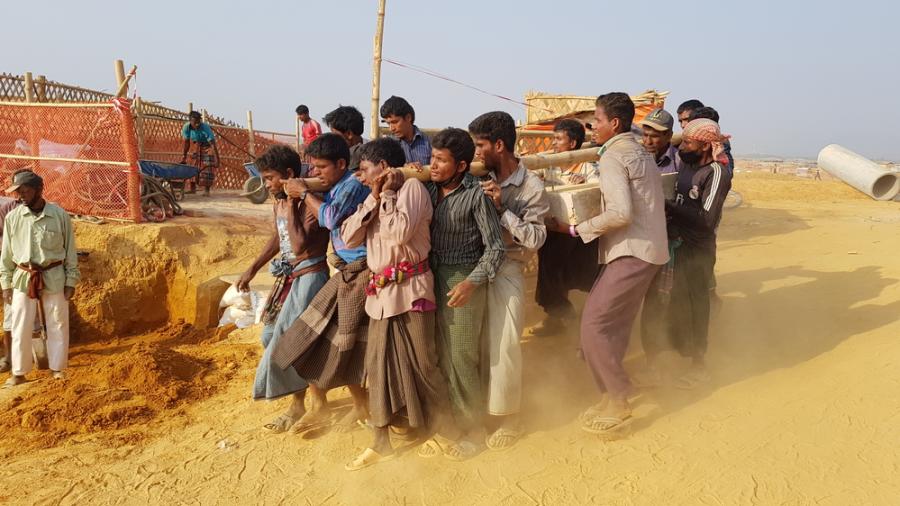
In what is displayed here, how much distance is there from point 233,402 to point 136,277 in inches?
157

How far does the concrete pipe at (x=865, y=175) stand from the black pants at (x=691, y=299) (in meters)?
9.42

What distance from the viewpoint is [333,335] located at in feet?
10.3

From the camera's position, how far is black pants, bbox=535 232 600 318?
13.6ft

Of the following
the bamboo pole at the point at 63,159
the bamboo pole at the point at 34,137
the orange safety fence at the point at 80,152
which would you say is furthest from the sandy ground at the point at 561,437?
the bamboo pole at the point at 34,137

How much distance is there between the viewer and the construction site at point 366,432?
9.16 feet

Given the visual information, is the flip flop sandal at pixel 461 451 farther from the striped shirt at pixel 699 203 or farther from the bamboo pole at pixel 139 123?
the bamboo pole at pixel 139 123

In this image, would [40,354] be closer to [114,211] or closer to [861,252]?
[114,211]

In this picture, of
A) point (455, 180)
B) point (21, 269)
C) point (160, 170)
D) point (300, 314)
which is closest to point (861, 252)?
point (455, 180)

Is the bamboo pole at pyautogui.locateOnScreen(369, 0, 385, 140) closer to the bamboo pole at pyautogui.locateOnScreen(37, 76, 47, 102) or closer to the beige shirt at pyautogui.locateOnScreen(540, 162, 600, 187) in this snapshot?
the beige shirt at pyautogui.locateOnScreen(540, 162, 600, 187)

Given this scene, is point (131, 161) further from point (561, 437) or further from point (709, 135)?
point (709, 135)

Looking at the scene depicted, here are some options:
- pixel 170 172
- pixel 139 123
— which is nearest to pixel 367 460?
pixel 170 172

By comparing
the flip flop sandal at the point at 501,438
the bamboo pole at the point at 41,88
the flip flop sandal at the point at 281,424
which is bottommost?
the flip flop sandal at the point at 281,424

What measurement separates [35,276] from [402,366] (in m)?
3.85

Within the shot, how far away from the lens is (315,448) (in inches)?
129
